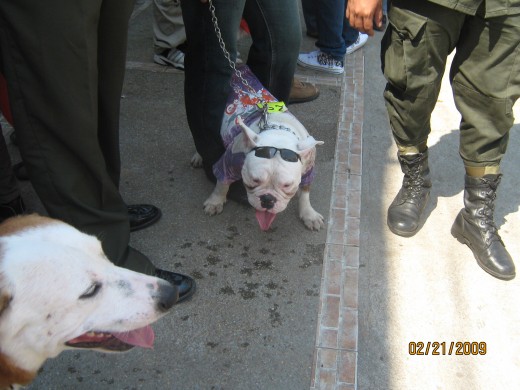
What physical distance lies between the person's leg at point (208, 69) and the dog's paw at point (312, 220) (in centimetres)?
69

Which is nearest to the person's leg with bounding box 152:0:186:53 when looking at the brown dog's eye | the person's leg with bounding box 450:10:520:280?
the person's leg with bounding box 450:10:520:280

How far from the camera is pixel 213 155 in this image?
318 centimetres

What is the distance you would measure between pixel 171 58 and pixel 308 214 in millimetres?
2579

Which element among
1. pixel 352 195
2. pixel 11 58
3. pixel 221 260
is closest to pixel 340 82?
pixel 352 195

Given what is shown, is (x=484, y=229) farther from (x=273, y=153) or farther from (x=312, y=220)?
(x=273, y=153)

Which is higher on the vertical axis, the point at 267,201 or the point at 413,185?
the point at 267,201

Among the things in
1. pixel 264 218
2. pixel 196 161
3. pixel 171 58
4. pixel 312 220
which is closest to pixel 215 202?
pixel 264 218

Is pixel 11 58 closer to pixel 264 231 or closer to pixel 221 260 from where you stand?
pixel 221 260

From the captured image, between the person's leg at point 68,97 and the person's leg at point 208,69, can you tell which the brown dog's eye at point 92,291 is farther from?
the person's leg at point 208,69

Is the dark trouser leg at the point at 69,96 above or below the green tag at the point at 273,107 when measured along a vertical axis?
above

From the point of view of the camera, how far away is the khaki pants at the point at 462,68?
2.37 metres

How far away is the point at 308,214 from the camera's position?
3035 mm

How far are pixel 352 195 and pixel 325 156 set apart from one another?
490 millimetres
